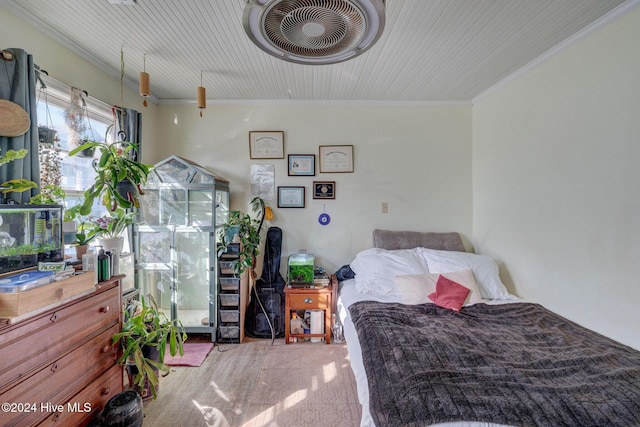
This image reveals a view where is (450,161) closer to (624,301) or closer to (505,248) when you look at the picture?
(505,248)

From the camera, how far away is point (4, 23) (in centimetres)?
155

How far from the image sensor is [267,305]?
2.75 m

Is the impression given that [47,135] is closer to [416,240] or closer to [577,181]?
[416,240]

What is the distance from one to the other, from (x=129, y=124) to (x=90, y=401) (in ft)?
→ 6.93

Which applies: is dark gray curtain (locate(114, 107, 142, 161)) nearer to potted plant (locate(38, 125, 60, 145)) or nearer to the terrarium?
the terrarium

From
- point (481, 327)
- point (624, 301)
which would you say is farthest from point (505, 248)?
point (481, 327)

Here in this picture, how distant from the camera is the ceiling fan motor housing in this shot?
998 mm

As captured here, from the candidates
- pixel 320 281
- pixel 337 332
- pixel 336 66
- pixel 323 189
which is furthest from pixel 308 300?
pixel 336 66

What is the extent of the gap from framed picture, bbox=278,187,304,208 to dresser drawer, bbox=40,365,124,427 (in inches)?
75.2

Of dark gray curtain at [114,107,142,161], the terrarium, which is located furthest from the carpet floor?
dark gray curtain at [114,107,142,161]

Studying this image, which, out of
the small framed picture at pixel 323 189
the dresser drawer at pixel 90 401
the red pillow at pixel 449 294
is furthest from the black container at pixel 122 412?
the small framed picture at pixel 323 189

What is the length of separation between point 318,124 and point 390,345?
2.34 m

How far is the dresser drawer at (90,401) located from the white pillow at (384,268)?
6.01 ft

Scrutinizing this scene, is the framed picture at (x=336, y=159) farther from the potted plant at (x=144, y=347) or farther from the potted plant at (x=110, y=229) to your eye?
the potted plant at (x=144, y=347)
